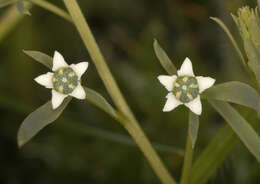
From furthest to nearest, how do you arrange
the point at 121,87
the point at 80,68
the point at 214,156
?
the point at 121,87, the point at 214,156, the point at 80,68

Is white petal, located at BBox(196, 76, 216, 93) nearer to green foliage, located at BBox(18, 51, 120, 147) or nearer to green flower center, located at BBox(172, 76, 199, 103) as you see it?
green flower center, located at BBox(172, 76, 199, 103)

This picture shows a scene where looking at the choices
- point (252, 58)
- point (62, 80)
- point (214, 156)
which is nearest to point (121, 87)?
point (214, 156)

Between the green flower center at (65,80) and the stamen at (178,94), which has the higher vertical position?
the green flower center at (65,80)

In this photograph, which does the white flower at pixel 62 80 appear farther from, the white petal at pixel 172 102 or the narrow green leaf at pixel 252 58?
the narrow green leaf at pixel 252 58

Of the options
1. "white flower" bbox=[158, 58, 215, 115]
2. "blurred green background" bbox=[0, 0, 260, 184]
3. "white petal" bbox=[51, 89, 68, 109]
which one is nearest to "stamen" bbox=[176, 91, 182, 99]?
"white flower" bbox=[158, 58, 215, 115]

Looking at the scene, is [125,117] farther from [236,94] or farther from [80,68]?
[236,94]

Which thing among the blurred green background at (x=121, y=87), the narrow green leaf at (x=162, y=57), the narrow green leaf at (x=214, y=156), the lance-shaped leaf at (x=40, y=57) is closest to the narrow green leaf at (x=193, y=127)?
the narrow green leaf at (x=162, y=57)

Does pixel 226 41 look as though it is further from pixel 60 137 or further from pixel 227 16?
pixel 60 137
